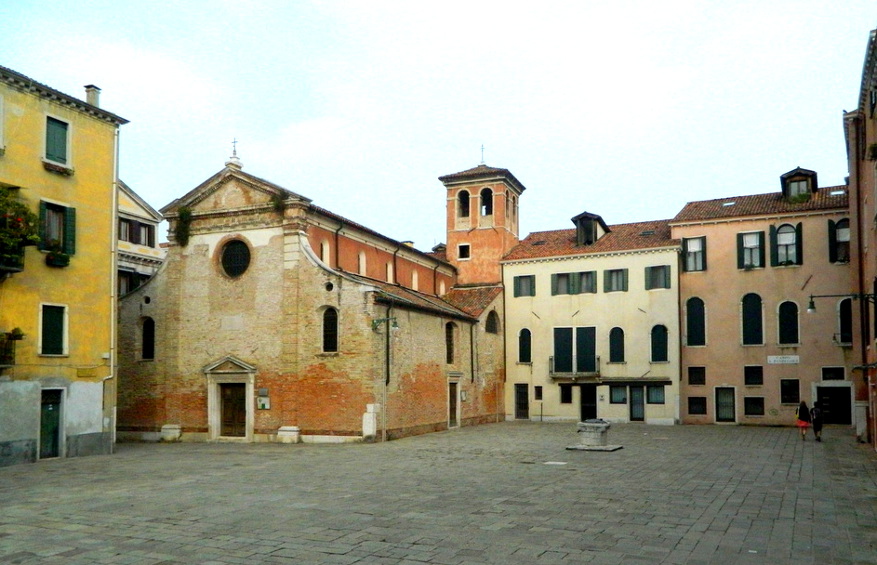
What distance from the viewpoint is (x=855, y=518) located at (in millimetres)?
12734

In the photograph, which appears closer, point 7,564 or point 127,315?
point 7,564

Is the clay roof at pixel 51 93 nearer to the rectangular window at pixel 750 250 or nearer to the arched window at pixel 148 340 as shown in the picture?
the arched window at pixel 148 340

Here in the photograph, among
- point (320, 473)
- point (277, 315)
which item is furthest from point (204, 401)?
point (320, 473)

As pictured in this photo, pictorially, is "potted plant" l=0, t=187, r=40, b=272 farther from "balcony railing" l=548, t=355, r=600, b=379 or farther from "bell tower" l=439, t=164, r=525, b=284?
"balcony railing" l=548, t=355, r=600, b=379

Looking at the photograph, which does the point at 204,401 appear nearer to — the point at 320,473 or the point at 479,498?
the point at 320,473

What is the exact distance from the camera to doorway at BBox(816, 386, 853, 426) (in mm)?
33625

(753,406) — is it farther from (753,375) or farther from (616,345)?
(616,345)

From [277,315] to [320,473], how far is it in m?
11.2

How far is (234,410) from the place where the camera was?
29703 mm

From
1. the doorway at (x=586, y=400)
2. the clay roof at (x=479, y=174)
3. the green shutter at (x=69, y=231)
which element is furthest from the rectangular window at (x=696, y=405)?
the green shutter at (x=69, y=231)

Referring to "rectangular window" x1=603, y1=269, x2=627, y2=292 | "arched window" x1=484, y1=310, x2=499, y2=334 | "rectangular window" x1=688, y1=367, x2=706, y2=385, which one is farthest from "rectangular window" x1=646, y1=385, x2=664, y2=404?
"arched window" x1=484, y1=310, x2=499, y2=334

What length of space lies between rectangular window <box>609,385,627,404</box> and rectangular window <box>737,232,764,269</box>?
7.86 metres

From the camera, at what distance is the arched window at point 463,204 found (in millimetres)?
43219

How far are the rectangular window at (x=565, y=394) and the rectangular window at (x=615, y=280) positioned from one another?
205 inches
